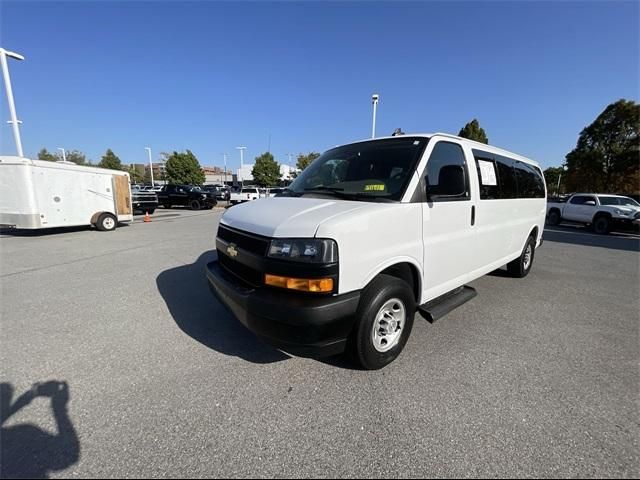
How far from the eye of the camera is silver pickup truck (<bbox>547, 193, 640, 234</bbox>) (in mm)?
12633

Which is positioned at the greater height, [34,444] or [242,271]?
[242,271]

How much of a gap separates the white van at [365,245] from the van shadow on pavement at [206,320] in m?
0.57

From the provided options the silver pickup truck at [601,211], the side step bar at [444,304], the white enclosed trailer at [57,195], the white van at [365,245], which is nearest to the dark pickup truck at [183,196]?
the white enclosed trailer at [57,195]

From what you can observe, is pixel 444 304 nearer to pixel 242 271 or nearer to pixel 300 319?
pixel 300 319

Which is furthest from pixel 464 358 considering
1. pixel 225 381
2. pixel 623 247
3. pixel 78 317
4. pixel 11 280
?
pixel 623 247

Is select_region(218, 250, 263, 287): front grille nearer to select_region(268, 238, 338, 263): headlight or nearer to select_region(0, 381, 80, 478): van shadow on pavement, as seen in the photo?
select_region(268, 238, 338, 263): headlight

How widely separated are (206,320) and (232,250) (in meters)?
1.38

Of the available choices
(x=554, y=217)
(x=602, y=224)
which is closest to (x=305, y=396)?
(x=602, y=224)

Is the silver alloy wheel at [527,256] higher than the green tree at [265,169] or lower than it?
lower

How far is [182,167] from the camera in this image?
48688mm

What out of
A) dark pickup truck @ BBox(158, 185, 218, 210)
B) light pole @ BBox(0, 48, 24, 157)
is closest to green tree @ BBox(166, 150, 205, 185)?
dark pickup truck @ BBox(158, 185, 218, 210)

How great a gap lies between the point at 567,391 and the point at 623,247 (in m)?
10.6

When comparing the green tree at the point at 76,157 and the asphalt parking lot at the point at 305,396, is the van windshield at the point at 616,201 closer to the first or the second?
the asphalt parking lot at the point at 305,396

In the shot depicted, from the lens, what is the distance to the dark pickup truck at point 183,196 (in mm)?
22469
